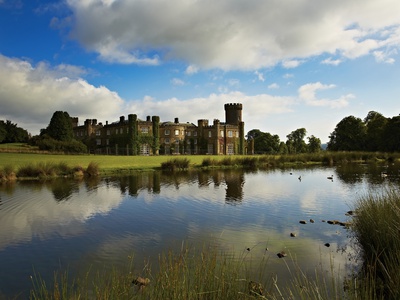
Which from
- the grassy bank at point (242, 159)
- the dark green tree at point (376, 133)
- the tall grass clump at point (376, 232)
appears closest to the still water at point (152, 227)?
the tall grass clump at point (376, 232)

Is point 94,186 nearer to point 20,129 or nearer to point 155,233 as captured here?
point 155,233

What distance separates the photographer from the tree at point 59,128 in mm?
55594

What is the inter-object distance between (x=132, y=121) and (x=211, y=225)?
5604 centimetres

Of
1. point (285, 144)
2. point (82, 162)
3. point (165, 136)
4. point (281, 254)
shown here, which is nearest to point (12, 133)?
point (165, 136)

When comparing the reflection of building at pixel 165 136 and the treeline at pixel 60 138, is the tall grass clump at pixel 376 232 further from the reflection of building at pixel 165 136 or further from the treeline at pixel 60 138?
the reflection of building at pixel 165 136

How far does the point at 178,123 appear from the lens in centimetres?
7169

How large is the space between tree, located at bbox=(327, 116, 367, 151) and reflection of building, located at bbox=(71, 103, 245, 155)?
893 inches

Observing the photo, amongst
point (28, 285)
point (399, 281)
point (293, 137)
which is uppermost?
point (293, 137)

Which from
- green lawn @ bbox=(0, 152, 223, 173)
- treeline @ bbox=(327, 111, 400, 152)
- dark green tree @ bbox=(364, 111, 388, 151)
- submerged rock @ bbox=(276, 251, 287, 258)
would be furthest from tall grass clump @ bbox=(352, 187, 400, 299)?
dark green tree @ bbox=(364, 111, 388, 151)

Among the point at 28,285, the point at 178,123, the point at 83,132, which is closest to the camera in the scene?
the point at 28,285

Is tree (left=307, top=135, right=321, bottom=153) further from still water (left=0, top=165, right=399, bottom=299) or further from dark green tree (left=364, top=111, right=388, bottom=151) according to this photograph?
still water (left=0, top=165, right=399, bottom=299)

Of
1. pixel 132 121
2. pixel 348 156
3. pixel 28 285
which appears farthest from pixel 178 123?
pixel 28 285

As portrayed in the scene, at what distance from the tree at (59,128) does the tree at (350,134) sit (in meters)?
59.0

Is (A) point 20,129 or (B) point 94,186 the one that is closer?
(B) point 94,186
